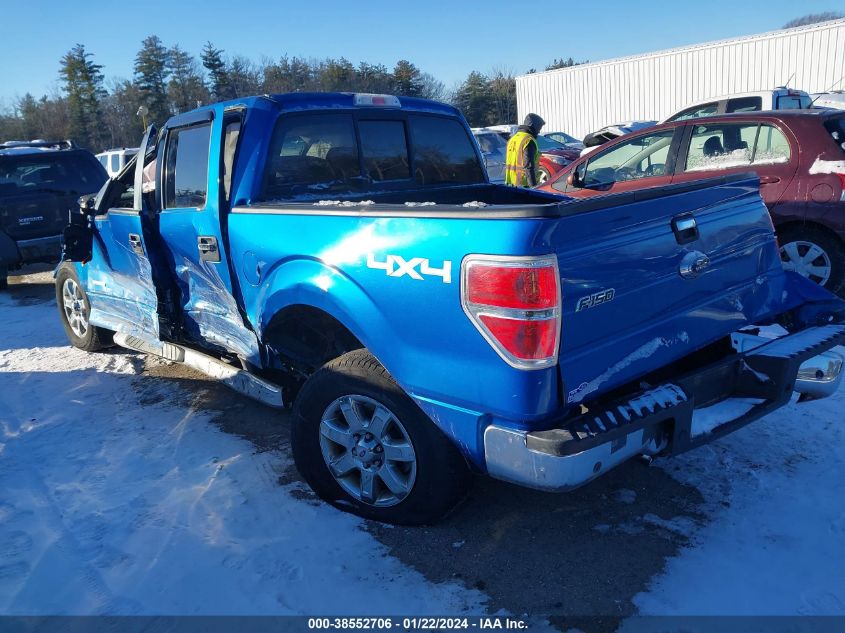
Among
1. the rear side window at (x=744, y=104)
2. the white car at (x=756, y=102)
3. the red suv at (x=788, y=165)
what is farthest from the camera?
the rear side window at (x=744, y=104)

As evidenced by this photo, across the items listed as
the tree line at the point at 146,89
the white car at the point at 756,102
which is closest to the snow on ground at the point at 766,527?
the white car at the point at 756,102

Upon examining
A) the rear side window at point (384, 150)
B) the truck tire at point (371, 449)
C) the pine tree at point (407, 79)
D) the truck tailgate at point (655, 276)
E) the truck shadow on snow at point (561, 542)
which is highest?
the pine tree at point (407, 79)

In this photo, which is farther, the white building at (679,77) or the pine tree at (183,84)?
the pine tree at (183,84)

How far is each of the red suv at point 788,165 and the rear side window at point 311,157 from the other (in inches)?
149

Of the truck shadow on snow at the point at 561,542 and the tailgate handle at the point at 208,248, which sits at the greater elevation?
the tailgate handle at the point at 208,248

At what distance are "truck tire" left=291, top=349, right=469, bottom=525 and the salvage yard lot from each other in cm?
15

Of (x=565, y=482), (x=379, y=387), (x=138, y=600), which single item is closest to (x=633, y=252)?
(x=565, y=482)

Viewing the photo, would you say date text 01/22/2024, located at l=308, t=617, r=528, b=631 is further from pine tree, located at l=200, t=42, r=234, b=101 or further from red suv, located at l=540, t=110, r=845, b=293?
pine tree, located at l=200, t=42, r=234, b=101

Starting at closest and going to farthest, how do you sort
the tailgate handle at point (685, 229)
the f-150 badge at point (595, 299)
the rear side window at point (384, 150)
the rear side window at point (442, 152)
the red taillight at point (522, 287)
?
the red taillight at point (522, 287), the f-150 badge at point (595, 299), the tailgate handle at point (685, 229), the rear side window at point (384, 150), the rear side window at point (442, 152)

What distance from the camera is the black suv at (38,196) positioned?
8812 millimetres

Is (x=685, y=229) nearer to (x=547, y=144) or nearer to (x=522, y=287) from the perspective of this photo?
(x=522, y=287)

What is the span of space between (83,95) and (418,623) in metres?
62.3

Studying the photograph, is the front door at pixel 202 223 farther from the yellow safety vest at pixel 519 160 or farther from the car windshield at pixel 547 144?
the car windshield at pixel 547 144

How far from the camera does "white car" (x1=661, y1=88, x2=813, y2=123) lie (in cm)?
1191
